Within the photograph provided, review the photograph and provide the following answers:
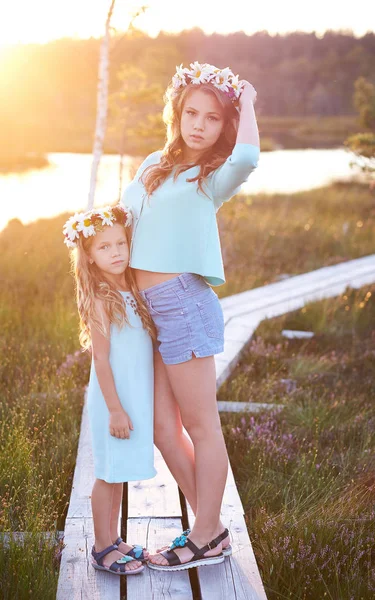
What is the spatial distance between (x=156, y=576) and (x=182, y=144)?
173cm

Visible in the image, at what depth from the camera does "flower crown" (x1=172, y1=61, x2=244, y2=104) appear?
98.5 inches

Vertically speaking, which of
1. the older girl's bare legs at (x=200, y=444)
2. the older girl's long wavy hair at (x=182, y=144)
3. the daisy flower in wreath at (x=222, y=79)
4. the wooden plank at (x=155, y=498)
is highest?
the daisy flower in wreath at (x=222, y=79)

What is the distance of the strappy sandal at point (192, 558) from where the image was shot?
104 inches

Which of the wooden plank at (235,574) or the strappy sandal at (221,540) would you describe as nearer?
the wooden plank at (235,574)

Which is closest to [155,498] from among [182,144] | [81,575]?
[81,575]

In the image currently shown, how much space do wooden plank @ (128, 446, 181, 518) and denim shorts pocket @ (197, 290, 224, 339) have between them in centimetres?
96

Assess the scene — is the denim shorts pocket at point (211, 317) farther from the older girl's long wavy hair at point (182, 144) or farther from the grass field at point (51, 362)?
the grass field at point (51, 362)

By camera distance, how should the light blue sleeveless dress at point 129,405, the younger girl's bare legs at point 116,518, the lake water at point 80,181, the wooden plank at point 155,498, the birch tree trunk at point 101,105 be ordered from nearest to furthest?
1. the light blue sleeveless dress at point 129,405
2. the younger girl's bare legs at point 116,518
3. the wooden plank at point 155,498
4. the birch tree trunk at point 101,105
5. the lake water at point 80,181

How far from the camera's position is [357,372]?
5.72 meters

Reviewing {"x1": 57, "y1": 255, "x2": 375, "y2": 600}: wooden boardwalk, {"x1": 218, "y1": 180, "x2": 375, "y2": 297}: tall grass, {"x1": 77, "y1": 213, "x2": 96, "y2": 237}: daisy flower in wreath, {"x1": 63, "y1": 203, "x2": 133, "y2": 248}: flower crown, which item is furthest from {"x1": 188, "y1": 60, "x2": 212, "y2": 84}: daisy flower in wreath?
{"x1": 218, "y1": 180, "x2": 375, "y2": 297}: tall grass

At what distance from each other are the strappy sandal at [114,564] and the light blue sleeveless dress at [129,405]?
0.31 metres

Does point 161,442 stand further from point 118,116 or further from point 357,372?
point 118,116

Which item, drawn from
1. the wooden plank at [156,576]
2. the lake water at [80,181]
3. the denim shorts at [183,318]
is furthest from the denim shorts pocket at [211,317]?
the lake water at [80,181]

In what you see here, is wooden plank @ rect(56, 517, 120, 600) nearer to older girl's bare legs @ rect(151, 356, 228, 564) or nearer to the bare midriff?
older girl's bare legs @ rect(151, 356, 228, 564)
